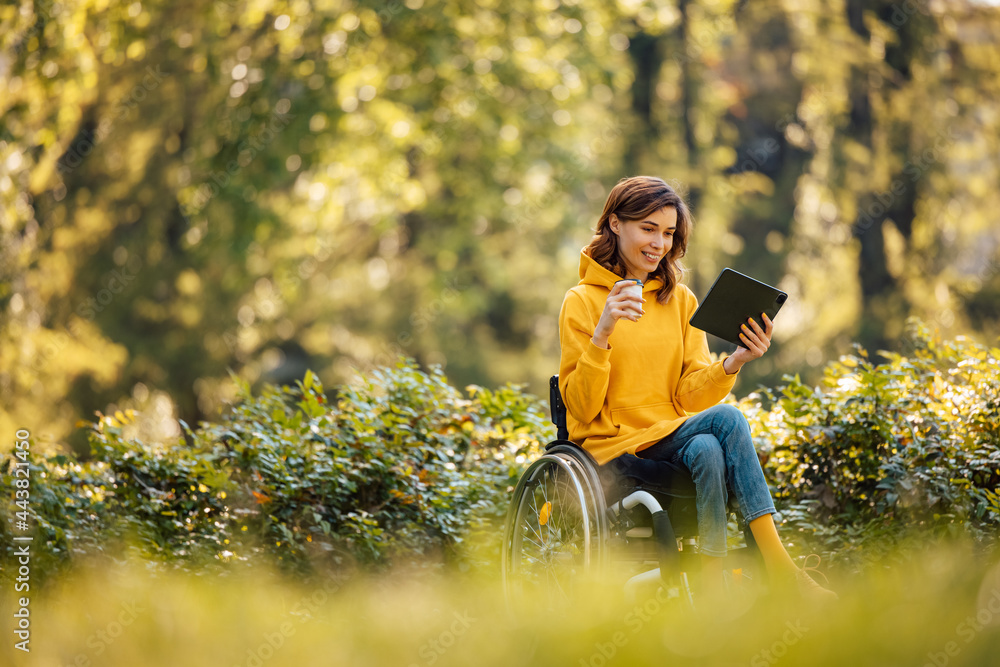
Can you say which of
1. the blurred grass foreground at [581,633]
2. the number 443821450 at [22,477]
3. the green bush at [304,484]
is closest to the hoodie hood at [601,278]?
the green bush at [304,484]

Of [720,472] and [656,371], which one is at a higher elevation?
[656,371]

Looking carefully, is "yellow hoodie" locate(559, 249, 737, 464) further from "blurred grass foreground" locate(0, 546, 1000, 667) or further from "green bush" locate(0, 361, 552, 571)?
"blurred grass foreground" locate(0, 546, 1000, 667)

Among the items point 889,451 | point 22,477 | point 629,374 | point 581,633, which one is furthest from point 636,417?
point 22,477

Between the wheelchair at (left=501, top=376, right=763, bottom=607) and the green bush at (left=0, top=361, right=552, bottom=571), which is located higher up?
the green bush at (left=0, top=361, right=552, bottom=571)

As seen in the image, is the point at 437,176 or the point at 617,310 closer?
the point at 617,310

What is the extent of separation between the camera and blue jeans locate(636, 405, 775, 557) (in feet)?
8.84

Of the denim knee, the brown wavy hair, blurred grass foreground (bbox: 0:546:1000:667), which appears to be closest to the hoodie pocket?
the denim knee

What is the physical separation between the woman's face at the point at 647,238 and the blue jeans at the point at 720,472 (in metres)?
0.59

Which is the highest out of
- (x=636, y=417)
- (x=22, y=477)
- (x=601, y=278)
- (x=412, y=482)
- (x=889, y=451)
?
(x=601, y=278)

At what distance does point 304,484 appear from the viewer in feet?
13.4

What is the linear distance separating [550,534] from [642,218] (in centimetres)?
109

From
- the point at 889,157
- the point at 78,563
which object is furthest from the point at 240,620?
the point at 889,157

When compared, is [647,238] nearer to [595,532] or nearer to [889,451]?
[595,532]

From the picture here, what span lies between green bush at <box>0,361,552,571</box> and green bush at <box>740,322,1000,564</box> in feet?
4.00
